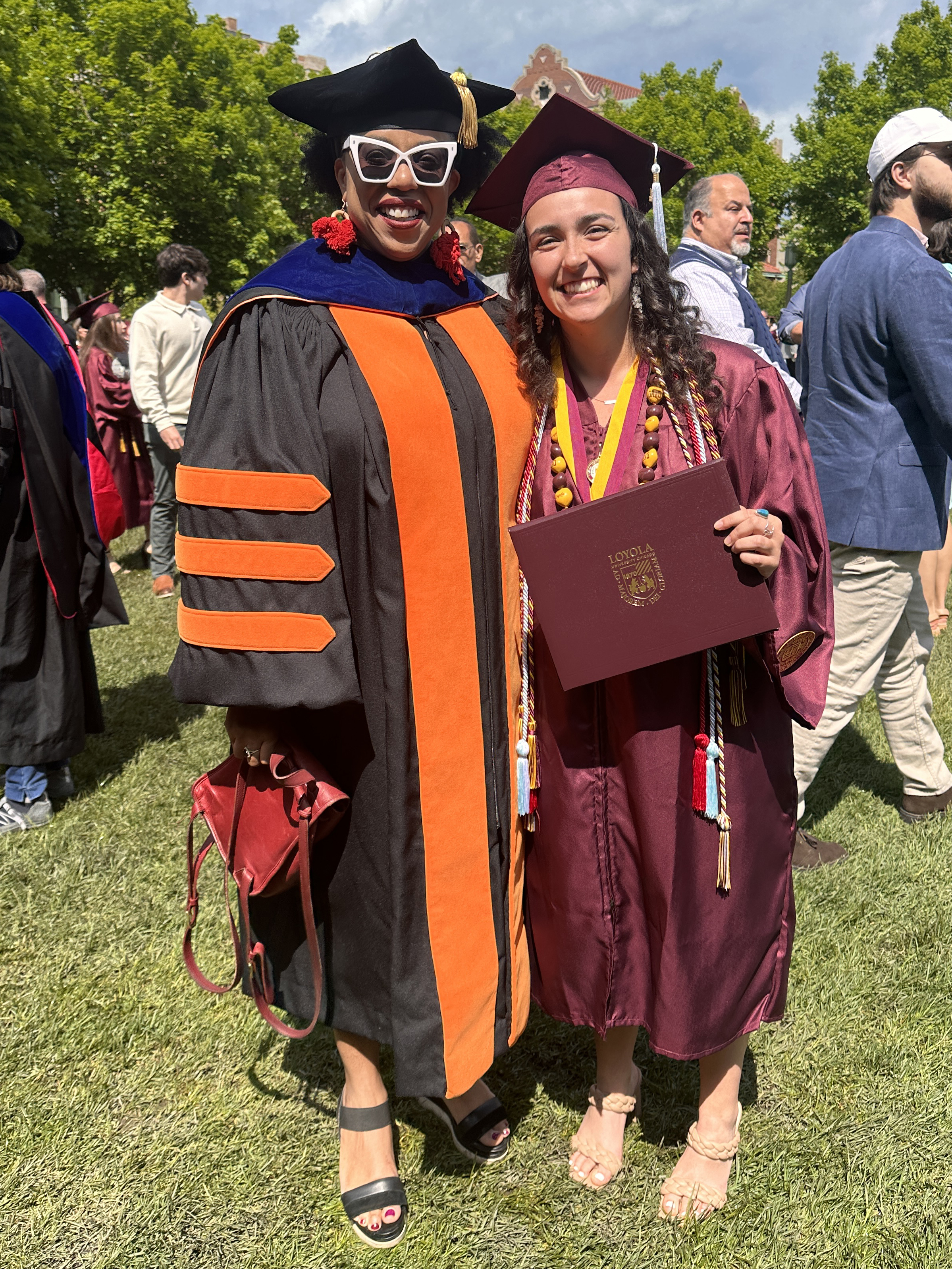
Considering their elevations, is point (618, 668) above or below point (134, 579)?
above

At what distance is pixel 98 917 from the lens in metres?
3.18

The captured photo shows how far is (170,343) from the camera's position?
623 cm

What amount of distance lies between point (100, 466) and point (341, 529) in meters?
2.47

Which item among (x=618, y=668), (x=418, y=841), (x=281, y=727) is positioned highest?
(x=618, y=668)

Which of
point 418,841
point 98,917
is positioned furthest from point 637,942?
point 98,917

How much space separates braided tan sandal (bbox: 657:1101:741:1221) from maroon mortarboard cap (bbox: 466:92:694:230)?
6.65ft

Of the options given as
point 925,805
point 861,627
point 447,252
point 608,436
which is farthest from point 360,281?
point 925,805

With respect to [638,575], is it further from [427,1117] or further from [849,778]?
[849,778]

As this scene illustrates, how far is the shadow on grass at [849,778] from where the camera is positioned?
12.8ft

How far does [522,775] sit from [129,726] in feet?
10.8

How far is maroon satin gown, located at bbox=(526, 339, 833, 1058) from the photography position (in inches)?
73.8

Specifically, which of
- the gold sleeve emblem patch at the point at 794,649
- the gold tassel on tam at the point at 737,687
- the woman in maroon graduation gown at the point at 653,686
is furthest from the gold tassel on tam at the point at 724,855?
the gold sleeve emblem patch at the point at 794,649

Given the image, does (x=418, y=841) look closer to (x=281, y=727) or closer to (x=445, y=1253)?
(x=281, y=727)

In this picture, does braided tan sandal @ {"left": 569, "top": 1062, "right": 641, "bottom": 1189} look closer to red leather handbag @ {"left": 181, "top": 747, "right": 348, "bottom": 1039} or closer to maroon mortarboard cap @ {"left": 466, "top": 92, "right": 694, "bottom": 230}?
red leather handbag @ {"left": 181, "top": 747, "right": 348, "bottom": 1039}
